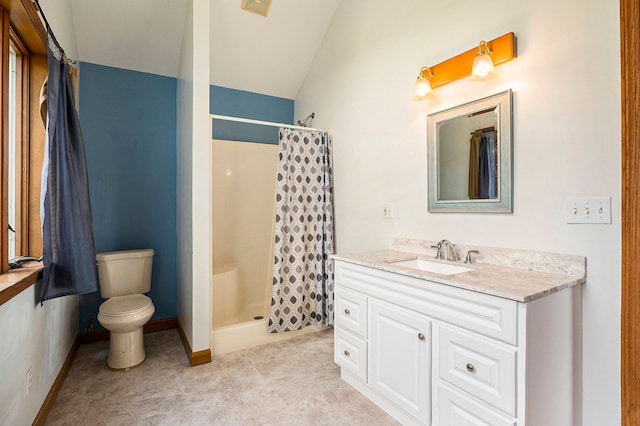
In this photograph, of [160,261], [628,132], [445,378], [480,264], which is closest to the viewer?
[628,132]

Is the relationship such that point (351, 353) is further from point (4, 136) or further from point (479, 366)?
point (4, 136)

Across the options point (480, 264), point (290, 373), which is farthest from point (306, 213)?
point (480, 264)

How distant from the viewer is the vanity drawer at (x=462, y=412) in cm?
123

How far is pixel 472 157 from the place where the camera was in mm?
1836

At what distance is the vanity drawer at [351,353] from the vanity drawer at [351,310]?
5cm

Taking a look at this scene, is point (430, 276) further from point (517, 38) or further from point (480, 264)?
point (517, 38)

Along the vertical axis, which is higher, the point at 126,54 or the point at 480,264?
the point at 126,54

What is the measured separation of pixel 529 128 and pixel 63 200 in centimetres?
254

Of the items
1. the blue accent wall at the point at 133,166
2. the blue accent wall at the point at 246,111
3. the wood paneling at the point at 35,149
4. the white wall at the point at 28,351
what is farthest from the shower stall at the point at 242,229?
the wood paneling at the point at 35,149

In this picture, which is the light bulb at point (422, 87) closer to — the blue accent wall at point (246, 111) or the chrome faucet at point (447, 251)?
the chrome faucet at point (447, 251)

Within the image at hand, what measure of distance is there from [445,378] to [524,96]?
1422 mm

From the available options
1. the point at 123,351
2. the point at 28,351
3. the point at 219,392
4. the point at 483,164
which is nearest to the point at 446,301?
the point at 483,164

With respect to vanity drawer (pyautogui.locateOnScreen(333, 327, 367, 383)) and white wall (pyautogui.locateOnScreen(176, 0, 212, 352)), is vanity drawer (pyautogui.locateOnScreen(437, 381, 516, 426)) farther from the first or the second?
white wall (pyautogui.locateOnScreen(176, 0, 212, 352))

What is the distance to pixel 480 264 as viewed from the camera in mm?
1770
